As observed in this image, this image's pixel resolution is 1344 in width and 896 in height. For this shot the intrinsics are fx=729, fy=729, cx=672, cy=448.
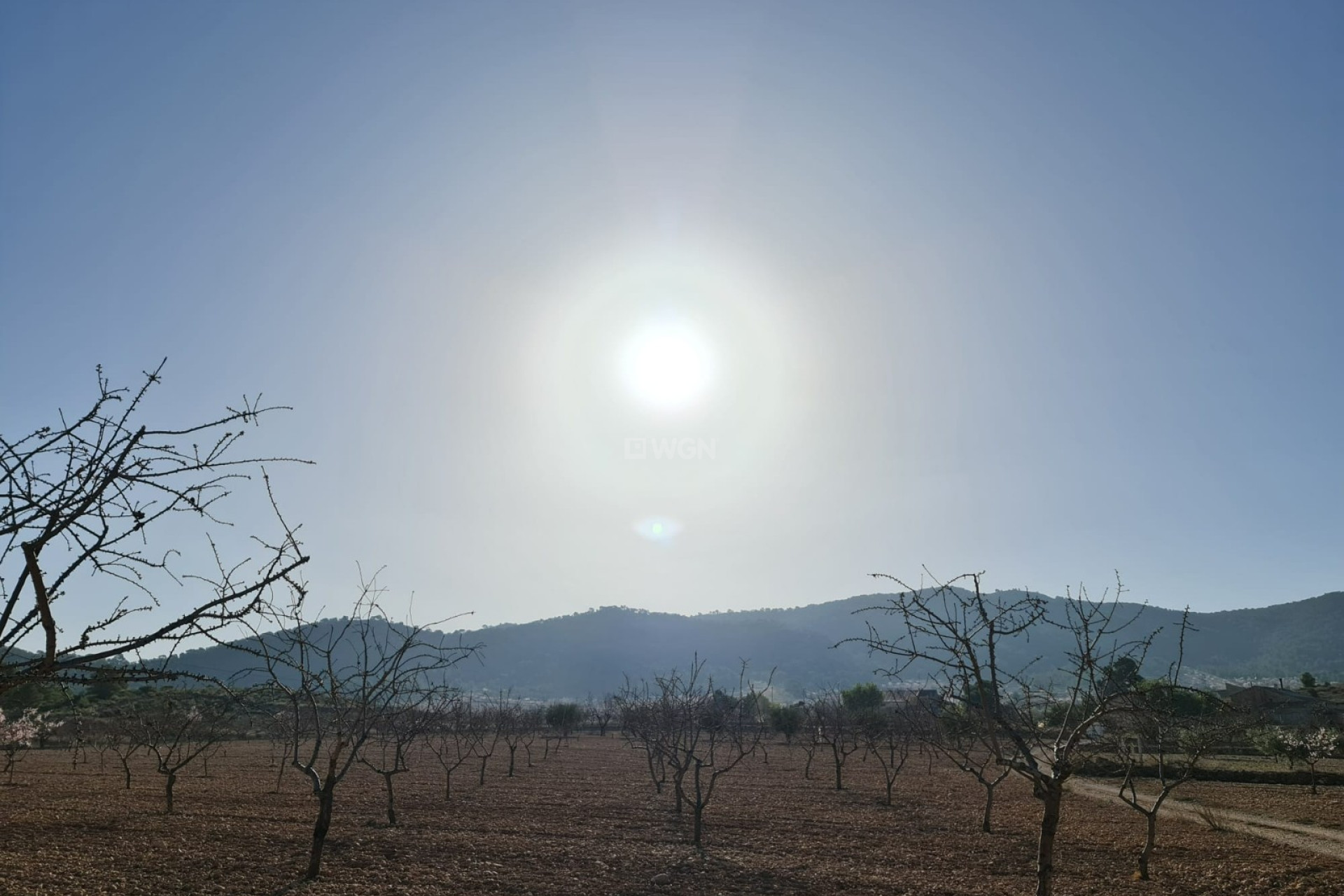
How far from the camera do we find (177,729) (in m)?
43.6

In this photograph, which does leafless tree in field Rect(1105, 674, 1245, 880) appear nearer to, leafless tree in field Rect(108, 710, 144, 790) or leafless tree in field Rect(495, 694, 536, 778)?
leafless tree in field Rect(495, 694, 536, 778)

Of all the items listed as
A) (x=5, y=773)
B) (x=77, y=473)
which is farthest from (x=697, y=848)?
(x=5, y=773)

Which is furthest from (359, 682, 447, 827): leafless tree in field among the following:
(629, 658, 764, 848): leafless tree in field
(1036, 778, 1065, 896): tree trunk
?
(1036, 778, 1065, 896): tree trunk

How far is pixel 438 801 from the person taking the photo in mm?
25531

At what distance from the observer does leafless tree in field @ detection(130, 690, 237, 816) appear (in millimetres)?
21906

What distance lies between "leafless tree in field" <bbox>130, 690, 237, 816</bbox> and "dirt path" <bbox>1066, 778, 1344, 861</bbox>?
26.0m

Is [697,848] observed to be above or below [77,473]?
below

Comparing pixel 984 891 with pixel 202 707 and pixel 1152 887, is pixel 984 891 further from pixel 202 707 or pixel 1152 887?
pixel 202 707

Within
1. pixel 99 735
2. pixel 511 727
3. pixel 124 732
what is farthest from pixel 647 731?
pixel 99 735

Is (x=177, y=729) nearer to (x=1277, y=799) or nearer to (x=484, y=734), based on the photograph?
(x=484, y=734)

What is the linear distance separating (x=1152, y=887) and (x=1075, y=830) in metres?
7.09

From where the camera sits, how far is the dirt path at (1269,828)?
18594 mm

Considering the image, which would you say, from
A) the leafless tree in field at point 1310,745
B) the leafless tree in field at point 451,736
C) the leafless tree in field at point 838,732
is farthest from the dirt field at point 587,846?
the leafless tree in field at point 838,732

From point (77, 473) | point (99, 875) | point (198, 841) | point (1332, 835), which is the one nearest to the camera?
point (77, 473)
